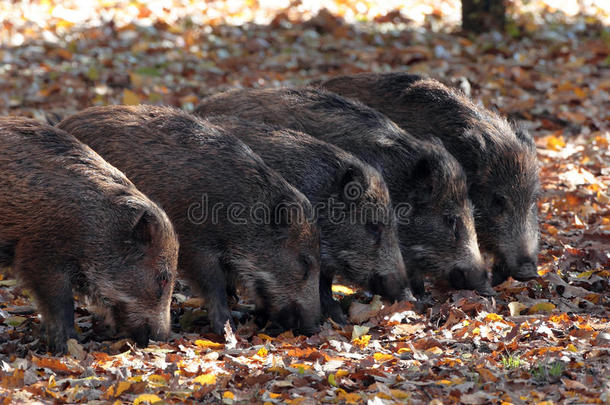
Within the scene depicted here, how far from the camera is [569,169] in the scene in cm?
975

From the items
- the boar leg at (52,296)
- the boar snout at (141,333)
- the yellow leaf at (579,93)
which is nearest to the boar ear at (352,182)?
the boar snout at (141,333)

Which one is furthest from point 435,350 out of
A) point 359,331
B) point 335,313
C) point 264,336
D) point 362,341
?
point 335,313

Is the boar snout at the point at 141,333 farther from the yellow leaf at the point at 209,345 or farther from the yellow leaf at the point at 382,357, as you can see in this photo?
the yellow leaf at the point at 382,357

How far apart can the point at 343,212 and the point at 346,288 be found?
1.18m

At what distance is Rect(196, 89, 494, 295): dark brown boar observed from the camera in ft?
23.2

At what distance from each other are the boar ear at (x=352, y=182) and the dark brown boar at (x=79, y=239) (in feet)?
4.70

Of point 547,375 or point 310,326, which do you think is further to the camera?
point 310,326

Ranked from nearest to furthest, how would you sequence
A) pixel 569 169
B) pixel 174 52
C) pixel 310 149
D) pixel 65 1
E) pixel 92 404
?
pixel 92 404, pixel 310 149, pixel 569 169, pixel 174 52, pixel 65 1

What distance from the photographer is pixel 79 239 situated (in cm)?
559

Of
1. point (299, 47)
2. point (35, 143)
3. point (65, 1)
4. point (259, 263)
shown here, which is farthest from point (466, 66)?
point (35, 143)

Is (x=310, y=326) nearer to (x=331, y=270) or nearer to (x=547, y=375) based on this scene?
(x=331, y=270)

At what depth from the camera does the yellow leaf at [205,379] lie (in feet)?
16.0

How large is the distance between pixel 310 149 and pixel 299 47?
24.1 ft

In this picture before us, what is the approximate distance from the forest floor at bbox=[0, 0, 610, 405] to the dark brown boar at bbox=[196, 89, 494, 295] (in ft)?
0.90
